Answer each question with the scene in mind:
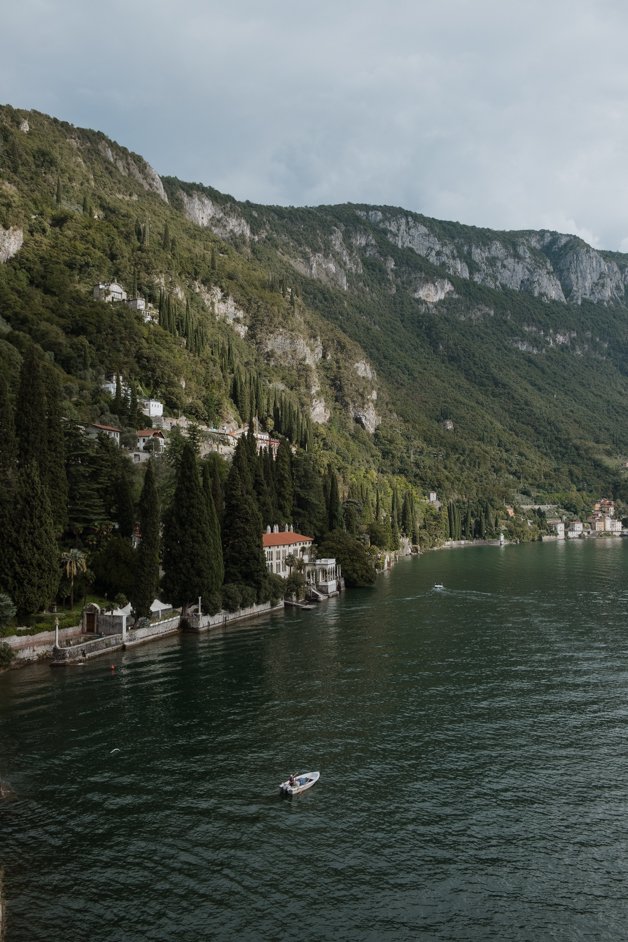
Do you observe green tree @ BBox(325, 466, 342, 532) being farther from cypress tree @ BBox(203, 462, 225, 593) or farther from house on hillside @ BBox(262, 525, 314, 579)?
cypress tree @ BBox(203, 462, 225, 593)

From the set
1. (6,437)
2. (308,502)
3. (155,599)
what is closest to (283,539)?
(308,502)

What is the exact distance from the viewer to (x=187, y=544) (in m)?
62.7

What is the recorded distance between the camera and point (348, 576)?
324 ft

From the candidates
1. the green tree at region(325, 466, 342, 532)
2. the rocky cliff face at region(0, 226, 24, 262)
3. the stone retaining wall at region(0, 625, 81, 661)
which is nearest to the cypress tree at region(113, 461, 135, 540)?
the stone retaining wall at region(0, 625, 81, 661)

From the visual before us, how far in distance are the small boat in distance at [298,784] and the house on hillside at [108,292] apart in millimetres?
124619

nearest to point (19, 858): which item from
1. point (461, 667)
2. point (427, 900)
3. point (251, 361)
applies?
point (427, 900)

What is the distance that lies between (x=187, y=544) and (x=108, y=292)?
9409cm

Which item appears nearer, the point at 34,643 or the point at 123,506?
the point at 34,643

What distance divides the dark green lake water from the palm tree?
8.27m

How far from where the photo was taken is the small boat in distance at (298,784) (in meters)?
27.9

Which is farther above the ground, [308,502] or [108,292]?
[108,292]

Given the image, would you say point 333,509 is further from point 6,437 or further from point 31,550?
point 31,550

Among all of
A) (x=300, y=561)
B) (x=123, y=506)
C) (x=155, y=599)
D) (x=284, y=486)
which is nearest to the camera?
(x=155, y=599)

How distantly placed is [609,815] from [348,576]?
72.6m
